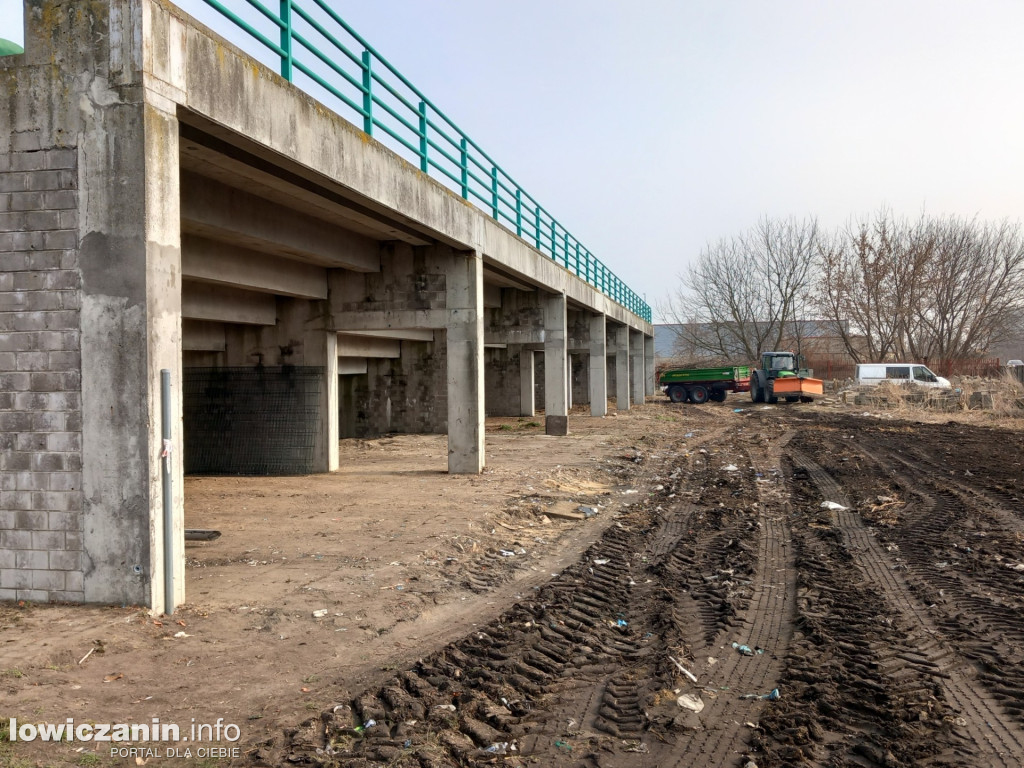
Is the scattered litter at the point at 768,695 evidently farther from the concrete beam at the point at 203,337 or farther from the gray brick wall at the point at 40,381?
the concrete beam at the point at 203,337

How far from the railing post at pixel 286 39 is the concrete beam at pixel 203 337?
6.65 m

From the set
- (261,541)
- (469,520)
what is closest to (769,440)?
(469,520)

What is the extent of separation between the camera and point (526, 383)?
29.1 meters

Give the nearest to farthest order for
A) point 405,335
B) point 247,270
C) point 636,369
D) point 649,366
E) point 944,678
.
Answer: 1. point 944,678
2. point 247,270
3. point 405,335
4. point 636,369
5. point 649,366

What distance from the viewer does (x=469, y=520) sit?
30.8 ft

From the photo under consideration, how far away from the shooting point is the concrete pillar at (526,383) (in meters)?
29.1

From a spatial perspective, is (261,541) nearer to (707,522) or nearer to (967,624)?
(707,522)

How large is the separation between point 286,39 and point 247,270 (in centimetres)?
425

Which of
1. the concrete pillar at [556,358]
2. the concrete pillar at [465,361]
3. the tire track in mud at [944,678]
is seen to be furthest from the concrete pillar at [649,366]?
the tire track in mud at [944,678]

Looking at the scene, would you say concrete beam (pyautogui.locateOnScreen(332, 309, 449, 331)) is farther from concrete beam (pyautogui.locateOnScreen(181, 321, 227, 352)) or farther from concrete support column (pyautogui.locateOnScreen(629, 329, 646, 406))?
concrete support column (pyautogui.locateOnScreen(629, 329, 646, 406))

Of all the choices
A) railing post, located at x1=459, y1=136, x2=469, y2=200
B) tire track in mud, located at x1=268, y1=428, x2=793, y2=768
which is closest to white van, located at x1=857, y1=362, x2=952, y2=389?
railing post, located at x1=459, y1=136, x2=469, y2=200

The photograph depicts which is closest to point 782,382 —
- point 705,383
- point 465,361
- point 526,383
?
point 705,383

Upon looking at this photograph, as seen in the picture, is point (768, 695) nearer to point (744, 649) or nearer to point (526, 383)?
point (744, 649)

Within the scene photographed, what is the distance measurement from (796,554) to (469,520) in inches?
146
